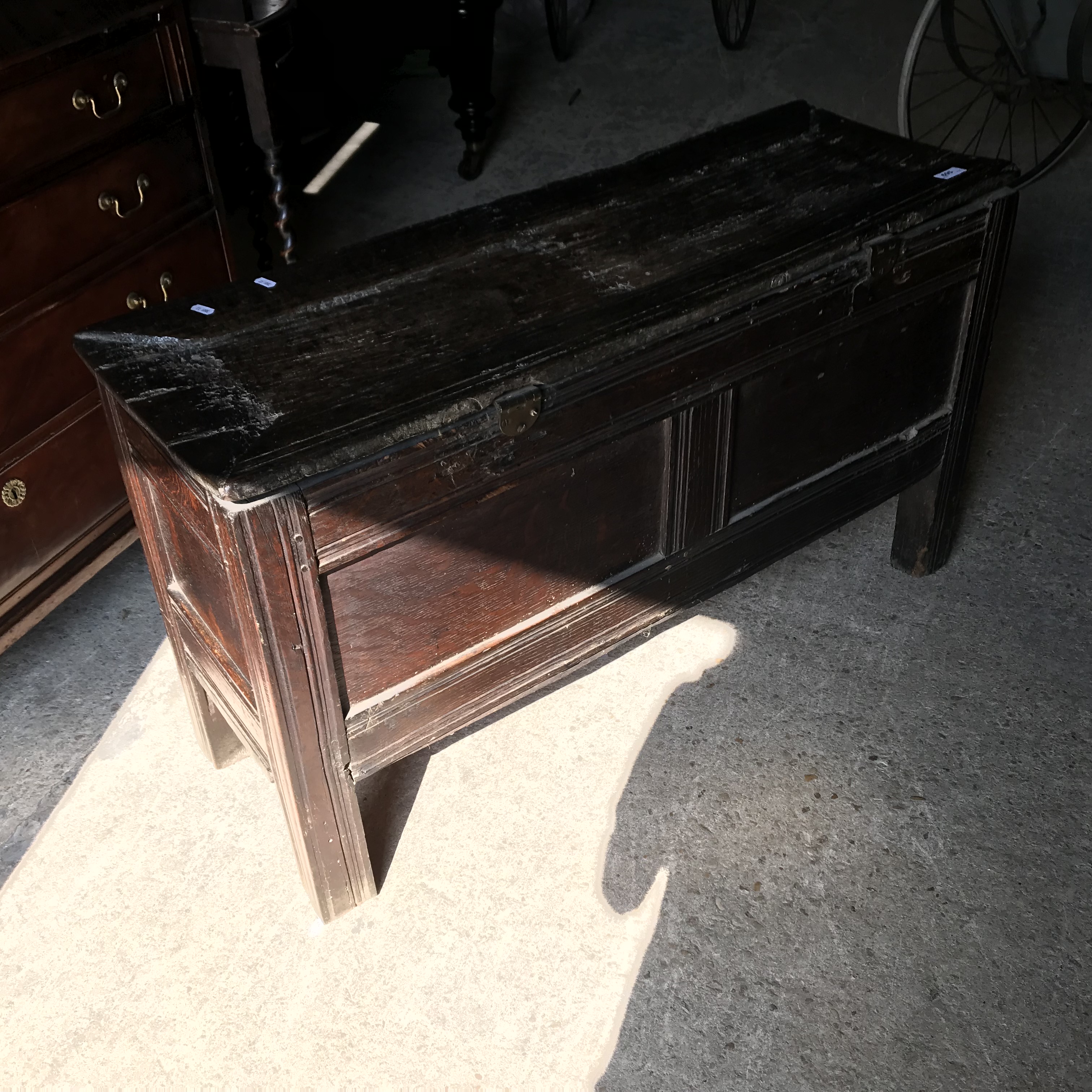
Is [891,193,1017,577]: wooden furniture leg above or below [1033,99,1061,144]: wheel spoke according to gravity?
above

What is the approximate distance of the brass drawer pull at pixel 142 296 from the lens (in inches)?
86.6

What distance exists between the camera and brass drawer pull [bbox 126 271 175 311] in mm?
2199

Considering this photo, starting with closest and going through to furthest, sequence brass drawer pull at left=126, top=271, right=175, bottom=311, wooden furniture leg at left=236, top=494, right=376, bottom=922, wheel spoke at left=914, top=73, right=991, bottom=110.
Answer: wooden furniture leg at left=236, top=494, right=376, bottom=922 < brass drawer pull at left=126, top=271, right=175, bottom=311 < wheel spoke at left=914, top=73, right=991, bottom=110

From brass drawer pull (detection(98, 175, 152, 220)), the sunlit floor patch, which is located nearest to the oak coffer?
the sunlit floor patch

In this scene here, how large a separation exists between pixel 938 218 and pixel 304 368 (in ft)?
3.33

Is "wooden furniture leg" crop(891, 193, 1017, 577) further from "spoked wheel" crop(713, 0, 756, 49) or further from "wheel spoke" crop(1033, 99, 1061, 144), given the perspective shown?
"spoked wheel" crop(713, 0, 756, 49)

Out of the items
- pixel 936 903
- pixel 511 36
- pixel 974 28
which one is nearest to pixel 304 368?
pixel 936 903

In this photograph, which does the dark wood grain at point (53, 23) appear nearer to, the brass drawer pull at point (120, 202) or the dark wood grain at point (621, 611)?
the brass drawer pull at point (120, 202)

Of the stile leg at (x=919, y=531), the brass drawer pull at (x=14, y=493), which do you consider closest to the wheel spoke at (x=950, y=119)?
the stile leg at (x=919, y=531)

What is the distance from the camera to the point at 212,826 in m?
1.92

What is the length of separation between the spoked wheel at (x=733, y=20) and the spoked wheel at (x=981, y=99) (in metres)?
0.73

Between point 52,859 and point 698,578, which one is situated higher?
point 698,578

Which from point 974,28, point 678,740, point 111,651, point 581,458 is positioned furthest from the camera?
point 974,28

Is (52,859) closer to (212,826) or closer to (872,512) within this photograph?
(212,826)
